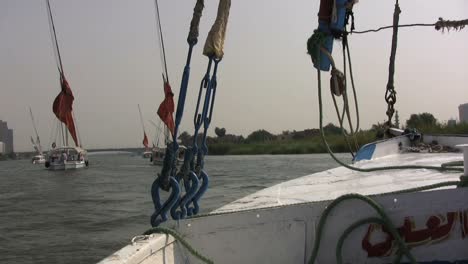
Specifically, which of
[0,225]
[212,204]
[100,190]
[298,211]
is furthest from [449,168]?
[100,190]

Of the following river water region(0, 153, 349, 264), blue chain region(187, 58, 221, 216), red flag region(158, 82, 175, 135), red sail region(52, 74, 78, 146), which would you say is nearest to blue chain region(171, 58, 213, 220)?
blue chain region(187, 58, 221, 216)

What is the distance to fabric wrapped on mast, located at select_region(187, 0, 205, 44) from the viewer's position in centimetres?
287

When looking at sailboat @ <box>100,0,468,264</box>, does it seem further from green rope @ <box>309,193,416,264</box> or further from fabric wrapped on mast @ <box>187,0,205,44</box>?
fabric wrapped on mast @ <box>187,0,205,44</box>

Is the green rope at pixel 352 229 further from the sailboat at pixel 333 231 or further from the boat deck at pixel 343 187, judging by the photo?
the boat deck at pixel 343 187

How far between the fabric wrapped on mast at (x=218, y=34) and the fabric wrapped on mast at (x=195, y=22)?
0.10 metres

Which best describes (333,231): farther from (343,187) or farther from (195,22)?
(195,22)

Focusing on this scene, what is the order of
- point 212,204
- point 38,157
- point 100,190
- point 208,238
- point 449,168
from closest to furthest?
point 208,238
point 449,168
point 212,204
point 100,190
point 38,157

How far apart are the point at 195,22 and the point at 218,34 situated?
160mm

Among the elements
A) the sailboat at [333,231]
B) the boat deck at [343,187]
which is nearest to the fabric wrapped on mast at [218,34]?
the sailboat at [333,231]

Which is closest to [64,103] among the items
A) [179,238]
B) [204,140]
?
[204,140]

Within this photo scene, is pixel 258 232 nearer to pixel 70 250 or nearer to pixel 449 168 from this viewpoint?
pixel 449 168

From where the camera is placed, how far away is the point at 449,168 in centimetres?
337

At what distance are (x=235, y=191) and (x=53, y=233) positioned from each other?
819 cm

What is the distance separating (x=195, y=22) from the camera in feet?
9.53
